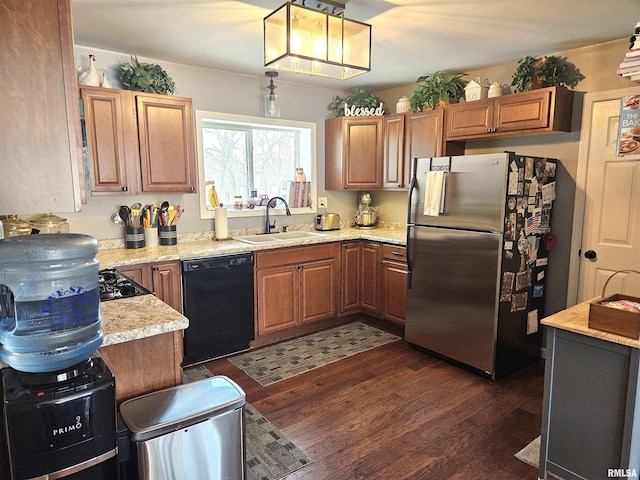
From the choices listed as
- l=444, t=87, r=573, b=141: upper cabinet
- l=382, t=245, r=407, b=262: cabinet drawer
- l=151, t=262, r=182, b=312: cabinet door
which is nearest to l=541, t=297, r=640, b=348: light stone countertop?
l=444, t=87, r=573, b=141: upper cabinet

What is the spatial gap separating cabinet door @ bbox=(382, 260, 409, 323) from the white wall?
1.11 meters

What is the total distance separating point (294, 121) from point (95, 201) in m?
2.05

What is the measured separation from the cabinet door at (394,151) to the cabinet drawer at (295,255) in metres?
0.90

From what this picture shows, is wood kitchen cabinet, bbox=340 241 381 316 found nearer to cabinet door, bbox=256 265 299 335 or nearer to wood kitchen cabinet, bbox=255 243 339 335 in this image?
wood kitchen cabinet, bbox=255 243 339 335

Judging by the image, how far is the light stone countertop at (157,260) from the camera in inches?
60.2

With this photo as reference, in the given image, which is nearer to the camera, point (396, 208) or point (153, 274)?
point (153, 274)

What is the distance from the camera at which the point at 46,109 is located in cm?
128

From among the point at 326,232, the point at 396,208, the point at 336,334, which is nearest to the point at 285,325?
the point at 336,334

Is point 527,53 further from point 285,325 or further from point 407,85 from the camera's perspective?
point 285,325

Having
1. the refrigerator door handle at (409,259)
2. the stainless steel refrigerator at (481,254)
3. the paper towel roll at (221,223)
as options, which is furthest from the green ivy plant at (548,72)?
the paper towel roll at (221,223)

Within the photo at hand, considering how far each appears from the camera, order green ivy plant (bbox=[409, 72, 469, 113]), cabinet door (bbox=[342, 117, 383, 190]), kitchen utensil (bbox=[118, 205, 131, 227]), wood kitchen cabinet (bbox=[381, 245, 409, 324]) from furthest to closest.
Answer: cabinet door (bbox=[342, 117, 383, 190]), wood kitchen cabinet (bbox=[381, 245, 409, 324]), green ivy plant (bbox=[409, 72, 469, 113]), kitchen utensil (bbox=[118, 205, 131, 227])

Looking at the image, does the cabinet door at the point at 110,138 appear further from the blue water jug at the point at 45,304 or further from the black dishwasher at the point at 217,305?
the blue water jug at the point at 45,304

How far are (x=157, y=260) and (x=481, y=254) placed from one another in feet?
7.72

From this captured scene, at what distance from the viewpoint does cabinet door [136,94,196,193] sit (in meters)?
3.09
